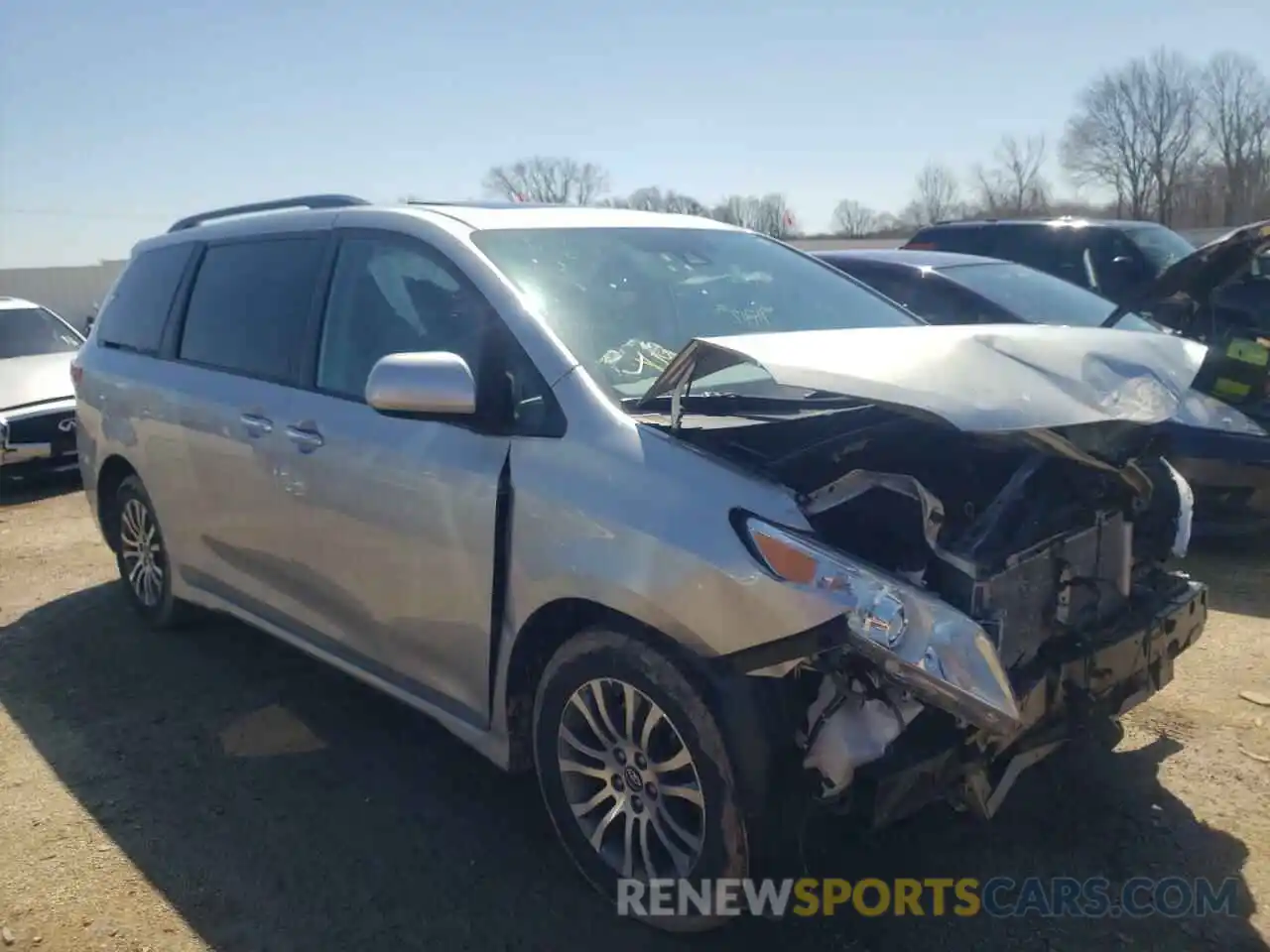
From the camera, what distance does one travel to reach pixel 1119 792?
3.38 m

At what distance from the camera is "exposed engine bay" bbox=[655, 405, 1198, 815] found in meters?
2.46

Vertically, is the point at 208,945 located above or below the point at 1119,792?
below

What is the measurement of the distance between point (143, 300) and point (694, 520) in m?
3.68

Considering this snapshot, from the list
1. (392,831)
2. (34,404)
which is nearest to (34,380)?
(34,404)

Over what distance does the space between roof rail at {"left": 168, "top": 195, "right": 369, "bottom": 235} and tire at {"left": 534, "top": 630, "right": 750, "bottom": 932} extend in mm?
2231

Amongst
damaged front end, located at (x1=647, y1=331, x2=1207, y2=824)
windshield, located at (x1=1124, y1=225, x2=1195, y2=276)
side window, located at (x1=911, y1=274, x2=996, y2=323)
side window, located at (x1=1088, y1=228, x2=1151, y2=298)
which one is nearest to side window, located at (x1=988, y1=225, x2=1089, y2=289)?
side window, located at (x1=1088, y1=228, x2=1151, y2=298)

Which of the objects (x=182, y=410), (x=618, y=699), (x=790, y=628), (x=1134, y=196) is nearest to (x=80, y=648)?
(x=182, y=410)

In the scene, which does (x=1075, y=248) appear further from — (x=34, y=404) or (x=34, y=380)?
(x=34, y=380)

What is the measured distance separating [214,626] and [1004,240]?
23.3 ft

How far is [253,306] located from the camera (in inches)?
167

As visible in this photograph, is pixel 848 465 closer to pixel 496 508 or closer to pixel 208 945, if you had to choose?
pixel 496 508

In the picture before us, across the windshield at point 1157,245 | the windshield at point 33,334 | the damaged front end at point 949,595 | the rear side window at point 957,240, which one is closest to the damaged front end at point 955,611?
the damaged front end at point 949,595

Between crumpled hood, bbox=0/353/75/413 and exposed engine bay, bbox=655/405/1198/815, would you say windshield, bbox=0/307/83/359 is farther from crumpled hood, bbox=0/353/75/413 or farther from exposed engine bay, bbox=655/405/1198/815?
exposed engine bay, bbox=655/405/1198/815

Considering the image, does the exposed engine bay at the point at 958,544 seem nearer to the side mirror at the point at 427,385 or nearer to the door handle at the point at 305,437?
the side mirror at the point at 427,385
